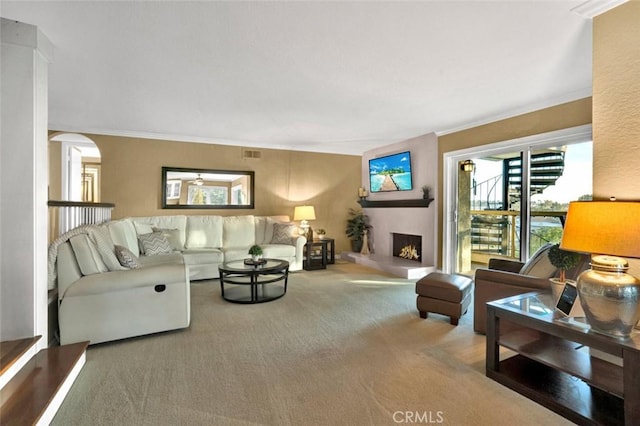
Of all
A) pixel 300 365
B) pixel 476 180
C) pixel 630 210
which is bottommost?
pixel 300 365

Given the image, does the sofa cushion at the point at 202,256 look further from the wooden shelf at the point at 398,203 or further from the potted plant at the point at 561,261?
the potted plant at the point at 561,261

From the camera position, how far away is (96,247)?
8.86 ft

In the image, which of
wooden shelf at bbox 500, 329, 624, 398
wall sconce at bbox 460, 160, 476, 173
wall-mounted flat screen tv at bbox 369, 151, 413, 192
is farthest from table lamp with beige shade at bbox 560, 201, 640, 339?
wall-mounted flat screen tv at bbox 369, 151, 413, 192

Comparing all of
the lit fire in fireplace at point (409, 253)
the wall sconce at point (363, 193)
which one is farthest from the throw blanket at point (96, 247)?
the wall sconce at point (363, 193)

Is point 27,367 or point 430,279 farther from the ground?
point 430,279

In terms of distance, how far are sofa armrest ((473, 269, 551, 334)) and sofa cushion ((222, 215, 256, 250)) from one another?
145 inches

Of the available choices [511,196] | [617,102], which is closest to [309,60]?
[617,102]

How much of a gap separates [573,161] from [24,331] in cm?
528

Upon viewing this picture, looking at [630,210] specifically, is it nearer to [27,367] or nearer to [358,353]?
[358,353]

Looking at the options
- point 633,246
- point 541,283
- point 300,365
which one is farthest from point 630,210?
point 300,365

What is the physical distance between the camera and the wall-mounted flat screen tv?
18.3 ft

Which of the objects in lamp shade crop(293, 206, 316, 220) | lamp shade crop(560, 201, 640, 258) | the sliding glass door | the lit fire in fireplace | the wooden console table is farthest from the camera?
lamp shade crop(293, 206, 316, 220)

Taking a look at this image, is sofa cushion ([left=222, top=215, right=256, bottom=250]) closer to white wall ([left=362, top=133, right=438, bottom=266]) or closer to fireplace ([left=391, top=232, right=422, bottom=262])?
white wall ([left=362, top=133, right=438, bottom=266])

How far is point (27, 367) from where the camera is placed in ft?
6.37
